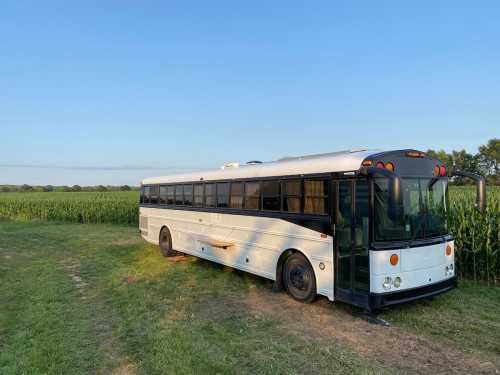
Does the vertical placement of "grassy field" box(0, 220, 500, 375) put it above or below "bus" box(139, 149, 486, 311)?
below

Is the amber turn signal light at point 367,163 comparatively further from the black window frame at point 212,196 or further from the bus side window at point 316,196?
the black window frame at point 212,196

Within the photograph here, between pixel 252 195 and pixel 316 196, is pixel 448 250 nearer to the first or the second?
pixel 316 196

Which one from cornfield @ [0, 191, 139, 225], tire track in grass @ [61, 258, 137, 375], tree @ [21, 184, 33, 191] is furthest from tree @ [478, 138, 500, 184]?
tree @ [21, 184, 33, 191]

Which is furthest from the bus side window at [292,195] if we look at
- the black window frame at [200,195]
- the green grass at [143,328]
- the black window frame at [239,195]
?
the black window frame at [200,195]

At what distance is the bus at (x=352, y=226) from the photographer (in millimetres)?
5523

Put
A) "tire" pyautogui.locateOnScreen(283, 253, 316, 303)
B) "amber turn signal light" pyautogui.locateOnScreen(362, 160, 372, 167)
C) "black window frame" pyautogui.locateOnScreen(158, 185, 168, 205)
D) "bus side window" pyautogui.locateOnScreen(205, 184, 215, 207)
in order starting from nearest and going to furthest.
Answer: "amber turn signal light" pyautogui.locateOnScreen(362, 160, 372, 167) < "tire" pyautogui.locateOnScreen(283, 253, 316, 303) < "bus side window" pyautogui.locateOnScreen(205, 184, 215, 207) < "black window frame" pyautogui.locateOnScreen(158, 185, 168, 205)

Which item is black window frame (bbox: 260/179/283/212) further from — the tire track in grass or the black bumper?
the tire track in grass

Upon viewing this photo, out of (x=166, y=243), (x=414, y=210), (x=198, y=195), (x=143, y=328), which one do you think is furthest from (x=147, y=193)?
(x=414, y=210)

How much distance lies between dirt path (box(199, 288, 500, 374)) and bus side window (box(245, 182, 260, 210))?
191 centimetres

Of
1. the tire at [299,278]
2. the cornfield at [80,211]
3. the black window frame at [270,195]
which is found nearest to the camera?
the tire at [299,278]

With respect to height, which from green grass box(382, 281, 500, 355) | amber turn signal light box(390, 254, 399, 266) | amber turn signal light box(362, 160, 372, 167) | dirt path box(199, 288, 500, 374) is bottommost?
dirt path box(199, 288, 500, 374)

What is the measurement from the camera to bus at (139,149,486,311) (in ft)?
18.1

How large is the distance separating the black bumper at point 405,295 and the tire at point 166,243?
306 inches

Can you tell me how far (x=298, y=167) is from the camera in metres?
6.98
